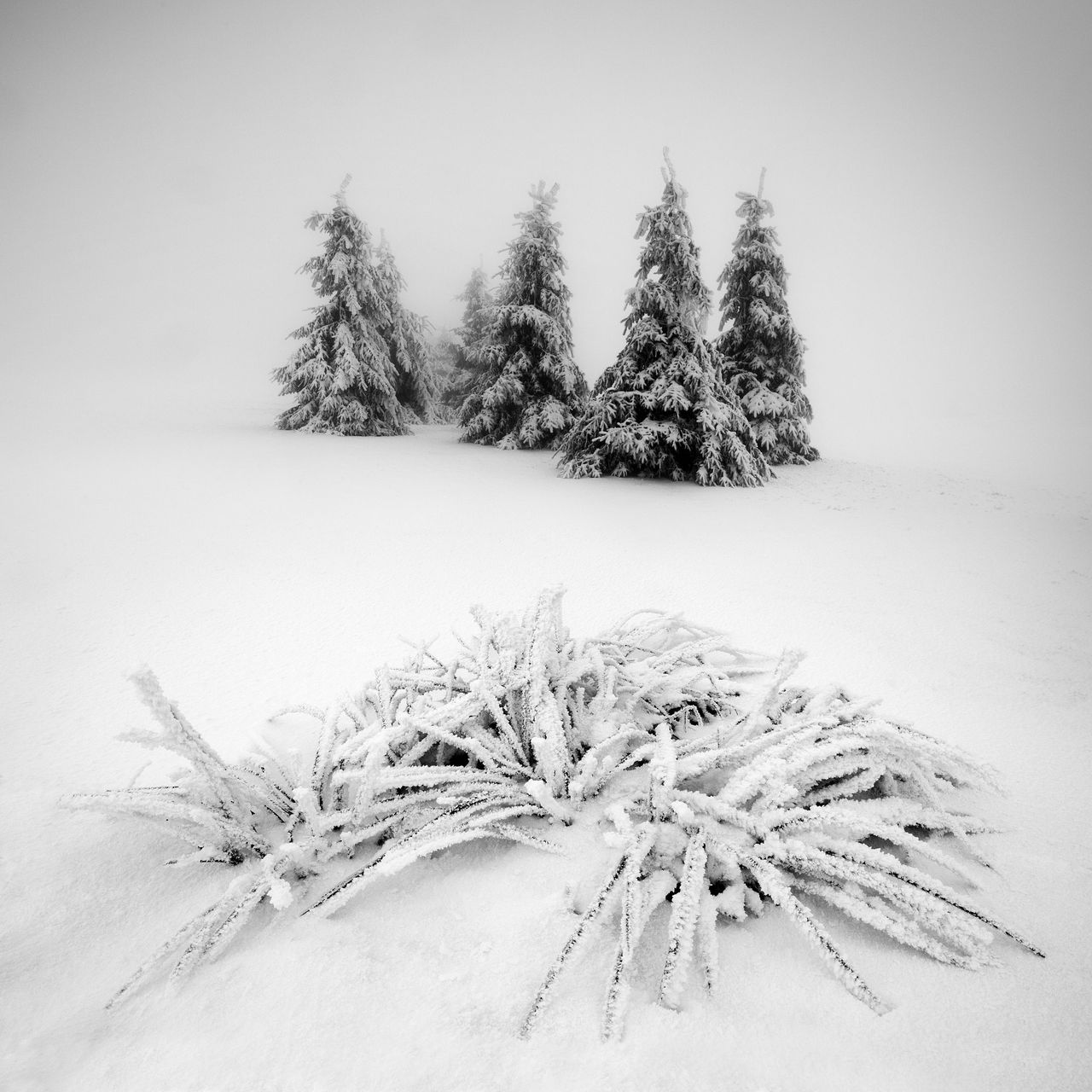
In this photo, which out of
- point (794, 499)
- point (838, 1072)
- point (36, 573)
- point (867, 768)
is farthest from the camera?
point (794, 499)

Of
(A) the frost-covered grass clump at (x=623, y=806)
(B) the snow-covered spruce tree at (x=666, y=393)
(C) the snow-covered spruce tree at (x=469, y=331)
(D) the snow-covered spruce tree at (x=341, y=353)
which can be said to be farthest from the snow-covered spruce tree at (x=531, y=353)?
(A) the frost-covered grass clump at (x=623, y=806)

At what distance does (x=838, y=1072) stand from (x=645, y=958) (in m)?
0.31

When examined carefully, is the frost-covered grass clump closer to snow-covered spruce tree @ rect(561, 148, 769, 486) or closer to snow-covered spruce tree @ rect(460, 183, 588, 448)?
snow-covered spruce tree @ rect(561, 148, 769, 486)

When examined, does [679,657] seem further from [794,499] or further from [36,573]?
[794,499]

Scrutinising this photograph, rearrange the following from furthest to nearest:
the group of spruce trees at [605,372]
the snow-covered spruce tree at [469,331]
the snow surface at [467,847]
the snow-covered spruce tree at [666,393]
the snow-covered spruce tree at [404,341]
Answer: the snow-covered spruce tree at [469,331] → the snow-covered spruce tree at [404,341] → the group of spruce trees at [605,372] → the snow-covered spruce tree at [666,393] → the snow surface at [467,847]

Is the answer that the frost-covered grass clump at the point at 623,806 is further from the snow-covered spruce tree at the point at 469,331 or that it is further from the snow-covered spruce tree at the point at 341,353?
the snow-covered spruce tree at the point at 469,331

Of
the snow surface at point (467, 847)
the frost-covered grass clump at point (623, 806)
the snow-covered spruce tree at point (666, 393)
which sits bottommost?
the snow surface at point (467, 847)

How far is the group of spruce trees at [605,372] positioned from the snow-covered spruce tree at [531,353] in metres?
0.03

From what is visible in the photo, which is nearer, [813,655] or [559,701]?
[559,701]

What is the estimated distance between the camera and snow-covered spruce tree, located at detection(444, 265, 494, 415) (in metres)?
16.7

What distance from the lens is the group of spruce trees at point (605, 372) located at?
26.6 ft

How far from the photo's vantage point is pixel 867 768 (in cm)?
141

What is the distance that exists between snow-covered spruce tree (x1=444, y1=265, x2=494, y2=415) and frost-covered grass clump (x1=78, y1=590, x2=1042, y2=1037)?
50.8 ft

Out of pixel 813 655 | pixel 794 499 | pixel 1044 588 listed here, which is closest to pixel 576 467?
pixel 794 499
